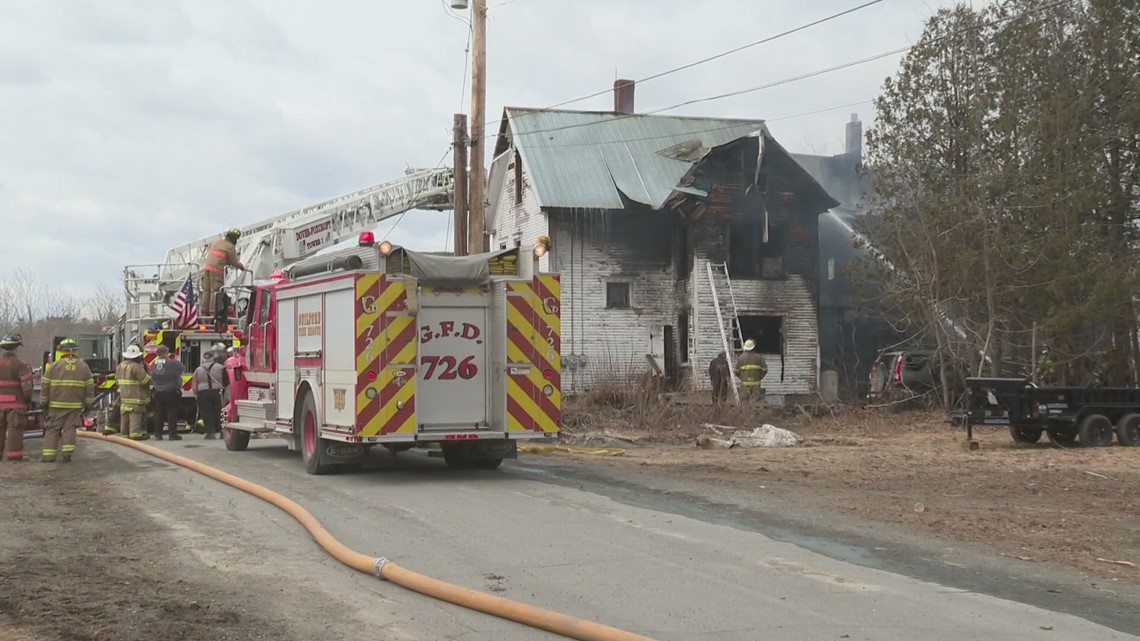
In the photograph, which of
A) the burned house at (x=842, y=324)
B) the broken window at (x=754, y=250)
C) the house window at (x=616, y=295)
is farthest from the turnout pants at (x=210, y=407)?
the burned house at (x=842, y=324)

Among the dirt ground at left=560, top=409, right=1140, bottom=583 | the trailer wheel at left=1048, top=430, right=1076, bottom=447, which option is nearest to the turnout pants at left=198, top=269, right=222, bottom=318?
the dirt ground at left=560, top=409, right=1140, bottom=583

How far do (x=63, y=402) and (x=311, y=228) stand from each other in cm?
1085

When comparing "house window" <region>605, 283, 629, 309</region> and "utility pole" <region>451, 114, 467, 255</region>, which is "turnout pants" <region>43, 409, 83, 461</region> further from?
"house window" <region>605, 283, 629, 309</region>

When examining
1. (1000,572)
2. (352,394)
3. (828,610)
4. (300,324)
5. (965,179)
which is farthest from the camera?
(965,179)

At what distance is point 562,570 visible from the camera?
8.24 meters

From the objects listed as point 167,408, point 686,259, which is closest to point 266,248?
point 167,408

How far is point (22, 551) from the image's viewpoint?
9070mm

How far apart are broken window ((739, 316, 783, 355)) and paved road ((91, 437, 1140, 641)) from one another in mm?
19756

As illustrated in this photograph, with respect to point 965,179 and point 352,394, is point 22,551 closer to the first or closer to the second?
point 352,394

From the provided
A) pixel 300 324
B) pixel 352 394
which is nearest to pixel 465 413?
pixel 352 394

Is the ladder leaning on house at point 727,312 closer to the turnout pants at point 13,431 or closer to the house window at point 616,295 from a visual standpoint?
the house window at point 616,295

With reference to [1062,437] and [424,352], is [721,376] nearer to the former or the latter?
[1062,437]

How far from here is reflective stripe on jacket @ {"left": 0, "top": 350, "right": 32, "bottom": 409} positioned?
16.2 m

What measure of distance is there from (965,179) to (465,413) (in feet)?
46.4
